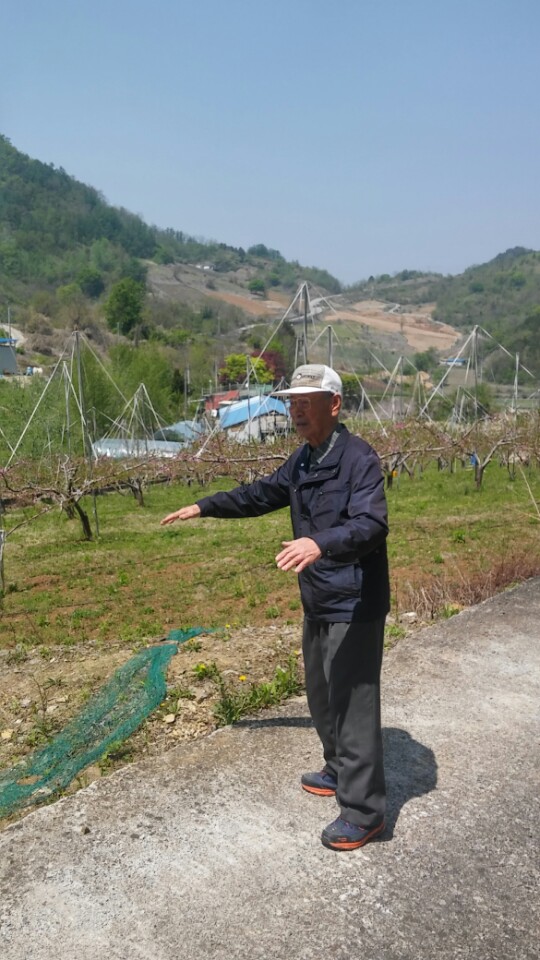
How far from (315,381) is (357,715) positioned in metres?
1.20

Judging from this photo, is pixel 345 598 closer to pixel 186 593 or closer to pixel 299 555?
pixel 299 555

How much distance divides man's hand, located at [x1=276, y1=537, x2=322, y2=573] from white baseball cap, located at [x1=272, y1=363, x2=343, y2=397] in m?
0.56

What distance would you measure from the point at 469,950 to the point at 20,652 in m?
5.02

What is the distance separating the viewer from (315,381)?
3006 mm

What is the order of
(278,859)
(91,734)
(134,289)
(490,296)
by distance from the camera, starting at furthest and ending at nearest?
(490,296)
(134,289)
(91,734)
(278,859)

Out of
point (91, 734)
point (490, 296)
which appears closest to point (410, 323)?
point (490, 296)

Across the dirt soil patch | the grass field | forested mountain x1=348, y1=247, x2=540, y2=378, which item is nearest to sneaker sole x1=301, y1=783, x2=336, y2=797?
the grass field

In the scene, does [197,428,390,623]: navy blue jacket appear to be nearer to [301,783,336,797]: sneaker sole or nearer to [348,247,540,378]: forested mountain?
[301,783,336,797]: sneaker sole

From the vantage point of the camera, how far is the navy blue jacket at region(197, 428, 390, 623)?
284cm

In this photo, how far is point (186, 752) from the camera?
11.9 ft

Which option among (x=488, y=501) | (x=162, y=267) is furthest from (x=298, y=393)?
(x=162, y=267)

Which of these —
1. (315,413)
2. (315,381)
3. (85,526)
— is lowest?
(85,526)

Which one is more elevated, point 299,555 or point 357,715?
point 299,555

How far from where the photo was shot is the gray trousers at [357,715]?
2.98 meters
